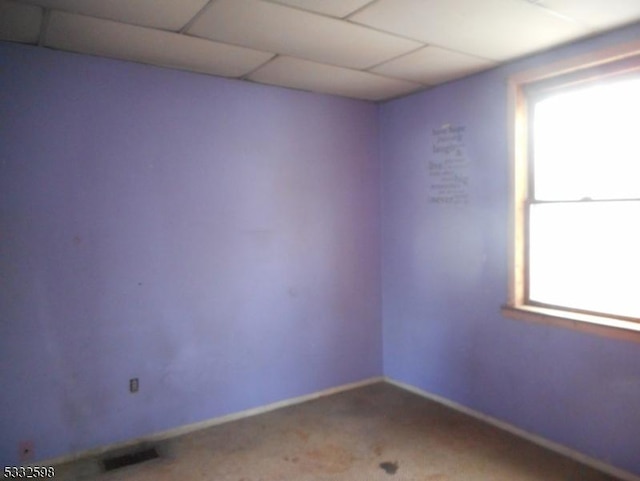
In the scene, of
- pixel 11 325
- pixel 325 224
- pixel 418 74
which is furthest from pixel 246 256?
pixel 418 74

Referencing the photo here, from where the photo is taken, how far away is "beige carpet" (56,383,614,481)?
2732 millimetres

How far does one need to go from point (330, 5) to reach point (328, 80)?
1.25m

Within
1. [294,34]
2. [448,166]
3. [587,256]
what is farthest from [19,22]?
[587,256]

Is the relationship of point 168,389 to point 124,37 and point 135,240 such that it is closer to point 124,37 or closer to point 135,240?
point 135,240

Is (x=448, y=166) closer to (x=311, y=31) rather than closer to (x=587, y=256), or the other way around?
(x=587, y=256)

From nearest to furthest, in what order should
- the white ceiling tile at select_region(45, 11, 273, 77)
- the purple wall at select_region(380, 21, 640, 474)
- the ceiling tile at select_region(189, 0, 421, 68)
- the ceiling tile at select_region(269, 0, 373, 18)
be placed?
the ceiling tile at select_region(269, 0, 373, 18) < the ceiling tile at select_region(189, 0, 421, 68) < the white ceiling tile at select_region(45, 11, 273, 77) < the purple wall at select_region(380, 21, 640, 474)

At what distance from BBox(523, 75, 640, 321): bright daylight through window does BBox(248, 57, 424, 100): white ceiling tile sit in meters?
1.08

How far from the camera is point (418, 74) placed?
3342 mm

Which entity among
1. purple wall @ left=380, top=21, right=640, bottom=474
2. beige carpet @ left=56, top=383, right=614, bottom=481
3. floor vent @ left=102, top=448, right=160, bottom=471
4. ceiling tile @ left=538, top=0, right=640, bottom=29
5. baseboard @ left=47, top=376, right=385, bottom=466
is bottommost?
beige carpet @ left=56, top=383, right=614, bottom=481

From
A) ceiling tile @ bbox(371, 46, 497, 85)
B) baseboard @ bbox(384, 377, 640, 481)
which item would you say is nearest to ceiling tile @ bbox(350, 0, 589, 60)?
ceiling tile @ bbox(371, 46, 497, 85)

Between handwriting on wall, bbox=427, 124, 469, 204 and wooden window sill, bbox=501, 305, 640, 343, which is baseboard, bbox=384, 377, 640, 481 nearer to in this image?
wooden window sill, bbox=501, 305, 640, 343

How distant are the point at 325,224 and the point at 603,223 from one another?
2.00 m

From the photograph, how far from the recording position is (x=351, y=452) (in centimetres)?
300

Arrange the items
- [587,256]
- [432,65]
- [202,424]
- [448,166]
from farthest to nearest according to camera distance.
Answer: [448,166] < [202,424] < [432,65] < [587,256]
